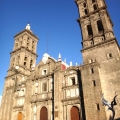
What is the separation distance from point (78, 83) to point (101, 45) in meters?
8.60

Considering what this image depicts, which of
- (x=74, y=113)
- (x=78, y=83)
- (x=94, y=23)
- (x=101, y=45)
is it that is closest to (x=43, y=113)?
(x=74, y=113)

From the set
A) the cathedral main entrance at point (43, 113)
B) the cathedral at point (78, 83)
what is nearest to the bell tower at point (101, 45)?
the cathedral at point (78, 83)

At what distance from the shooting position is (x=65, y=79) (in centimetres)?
2914

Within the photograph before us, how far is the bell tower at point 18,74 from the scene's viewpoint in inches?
1298

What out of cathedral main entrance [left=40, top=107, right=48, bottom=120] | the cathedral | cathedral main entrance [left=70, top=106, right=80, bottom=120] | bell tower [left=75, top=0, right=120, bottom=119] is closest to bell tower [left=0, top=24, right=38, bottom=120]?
the cathedral

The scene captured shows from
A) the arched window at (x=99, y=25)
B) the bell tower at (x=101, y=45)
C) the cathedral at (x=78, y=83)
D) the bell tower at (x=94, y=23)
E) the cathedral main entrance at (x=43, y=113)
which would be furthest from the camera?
the arched window at (x=99, y=25)

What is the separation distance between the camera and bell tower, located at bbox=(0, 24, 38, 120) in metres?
33.0

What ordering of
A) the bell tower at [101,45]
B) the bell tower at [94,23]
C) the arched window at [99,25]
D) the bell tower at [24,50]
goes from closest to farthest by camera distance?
the bell tower at [101,45], the bell tower at [94,23], the arched window at [99,25], the bell tower at [24,50]

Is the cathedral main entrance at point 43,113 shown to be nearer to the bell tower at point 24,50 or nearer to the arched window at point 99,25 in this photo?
the bell tower at point 24,50

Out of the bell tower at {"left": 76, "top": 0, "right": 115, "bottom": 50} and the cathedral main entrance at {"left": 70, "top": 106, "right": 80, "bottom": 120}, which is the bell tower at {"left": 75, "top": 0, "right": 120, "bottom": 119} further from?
the cathedral main entrance at {"left": 70, "top": 106, "right": 80, "bottom": 120}

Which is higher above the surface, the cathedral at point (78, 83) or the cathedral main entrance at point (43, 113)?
the cathedral at point (78, 83)

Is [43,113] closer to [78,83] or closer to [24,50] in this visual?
[78,83]

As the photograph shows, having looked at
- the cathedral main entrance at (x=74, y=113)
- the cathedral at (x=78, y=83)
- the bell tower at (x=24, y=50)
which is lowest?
the cathedral main entrance at (x=74, y=113)

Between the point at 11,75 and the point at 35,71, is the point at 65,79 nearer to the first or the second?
the point at 35,71
